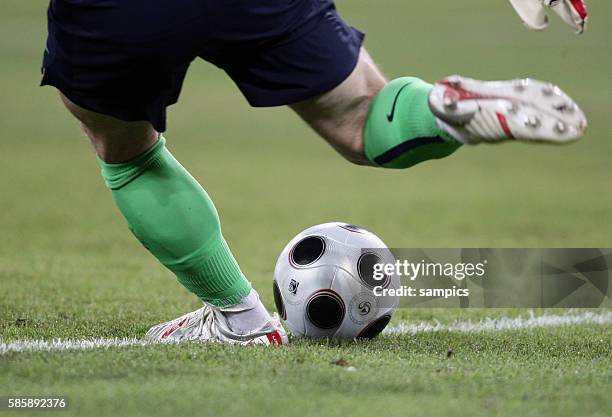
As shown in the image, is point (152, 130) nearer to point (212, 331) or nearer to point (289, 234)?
point (212, 331)

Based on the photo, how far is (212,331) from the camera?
14.1ft

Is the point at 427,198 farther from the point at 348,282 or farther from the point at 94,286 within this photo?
the point at 348,282

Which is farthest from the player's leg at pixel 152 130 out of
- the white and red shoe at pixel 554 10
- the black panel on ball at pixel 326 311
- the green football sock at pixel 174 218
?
the white and red shoe at pixel 554 10

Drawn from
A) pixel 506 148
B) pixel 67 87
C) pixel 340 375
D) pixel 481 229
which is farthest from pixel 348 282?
pixel 506 148

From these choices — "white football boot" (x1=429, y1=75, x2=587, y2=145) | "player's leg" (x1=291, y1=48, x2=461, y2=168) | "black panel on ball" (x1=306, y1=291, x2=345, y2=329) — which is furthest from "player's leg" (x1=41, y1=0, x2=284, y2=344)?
"white football boot" (x1=429, y1=75, x2=587, y2=145)

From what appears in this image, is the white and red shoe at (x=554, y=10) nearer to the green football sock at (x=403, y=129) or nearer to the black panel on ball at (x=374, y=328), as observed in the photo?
the green football sock at (x=403, y=129)

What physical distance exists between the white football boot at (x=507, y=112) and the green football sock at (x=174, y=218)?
1.22m

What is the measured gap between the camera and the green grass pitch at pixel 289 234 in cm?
336

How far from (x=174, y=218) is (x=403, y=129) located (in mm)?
1079

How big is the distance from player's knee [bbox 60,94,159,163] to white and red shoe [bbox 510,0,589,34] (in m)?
1.29

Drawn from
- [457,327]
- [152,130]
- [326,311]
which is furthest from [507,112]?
[457,327]

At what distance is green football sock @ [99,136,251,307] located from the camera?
4113 millimetres

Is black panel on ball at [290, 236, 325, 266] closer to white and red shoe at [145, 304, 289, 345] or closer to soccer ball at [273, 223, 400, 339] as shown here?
soccer ball at [273, 223, 400, 339]

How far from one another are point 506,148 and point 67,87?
8854mm
